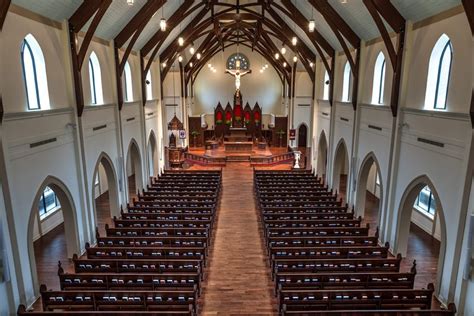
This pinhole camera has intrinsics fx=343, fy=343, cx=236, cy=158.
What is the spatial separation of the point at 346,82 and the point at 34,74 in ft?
43.7

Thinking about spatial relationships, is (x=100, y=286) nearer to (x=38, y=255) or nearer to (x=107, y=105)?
(x=38, y=255)

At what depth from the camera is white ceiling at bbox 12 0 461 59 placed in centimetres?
884

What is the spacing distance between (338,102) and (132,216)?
11356 millimetres

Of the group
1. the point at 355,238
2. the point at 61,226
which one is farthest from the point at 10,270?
the point at 355,238

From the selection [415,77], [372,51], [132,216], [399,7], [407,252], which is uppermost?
[399,7]

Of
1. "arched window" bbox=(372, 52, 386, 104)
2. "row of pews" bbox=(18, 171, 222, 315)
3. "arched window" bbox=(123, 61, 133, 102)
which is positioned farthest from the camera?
"arched window" bbox=(123, 61, 133, 102)

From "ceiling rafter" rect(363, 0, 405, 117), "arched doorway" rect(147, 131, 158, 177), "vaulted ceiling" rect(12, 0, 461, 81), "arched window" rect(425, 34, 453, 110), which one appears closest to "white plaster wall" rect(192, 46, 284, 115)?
"vaulted ceiling" rect(12, 0, 461, 81)

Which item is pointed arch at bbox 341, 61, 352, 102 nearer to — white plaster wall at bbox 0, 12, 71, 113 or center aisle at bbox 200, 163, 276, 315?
center aisle at bbox 200, 163, 276, 315

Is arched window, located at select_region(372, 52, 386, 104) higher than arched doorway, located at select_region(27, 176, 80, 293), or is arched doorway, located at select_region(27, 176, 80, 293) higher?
arched window, located at select_region(372, 52, 386, 104)

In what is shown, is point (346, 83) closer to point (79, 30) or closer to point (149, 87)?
point (149, 87)

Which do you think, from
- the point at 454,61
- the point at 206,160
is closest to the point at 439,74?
the point at 454,61

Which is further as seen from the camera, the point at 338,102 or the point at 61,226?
the point at 338,102

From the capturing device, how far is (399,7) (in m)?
9.99

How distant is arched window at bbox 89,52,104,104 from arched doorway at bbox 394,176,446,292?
11238 mm
